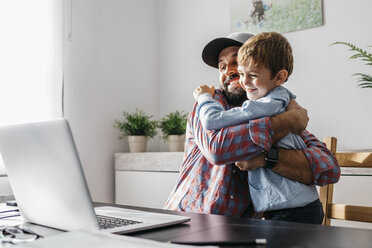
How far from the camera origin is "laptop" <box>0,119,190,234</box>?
664mm

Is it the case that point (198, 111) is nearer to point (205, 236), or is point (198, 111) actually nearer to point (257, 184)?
point (257, 184)

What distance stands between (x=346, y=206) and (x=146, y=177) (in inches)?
62.5

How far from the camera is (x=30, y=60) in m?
2.43

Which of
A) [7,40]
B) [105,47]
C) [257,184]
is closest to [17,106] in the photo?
[7,40]

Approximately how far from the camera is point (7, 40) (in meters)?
2.32

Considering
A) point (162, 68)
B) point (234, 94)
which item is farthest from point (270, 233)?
point (162, 68)

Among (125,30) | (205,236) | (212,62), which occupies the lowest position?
(205,236)

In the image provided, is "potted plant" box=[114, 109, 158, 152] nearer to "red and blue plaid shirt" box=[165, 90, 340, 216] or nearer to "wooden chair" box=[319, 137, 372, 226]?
"red and blue plaid shirt" box=[165, 90, 340, 216]

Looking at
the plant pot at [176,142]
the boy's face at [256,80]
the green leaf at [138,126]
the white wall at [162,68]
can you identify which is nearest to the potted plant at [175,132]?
the plant pot at [176,142]

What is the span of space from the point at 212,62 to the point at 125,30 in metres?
1.72

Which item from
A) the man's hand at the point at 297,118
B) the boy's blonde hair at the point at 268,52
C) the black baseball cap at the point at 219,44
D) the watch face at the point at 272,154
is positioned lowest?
the watch face at the point at 272,154

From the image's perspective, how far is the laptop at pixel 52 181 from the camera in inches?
26.1

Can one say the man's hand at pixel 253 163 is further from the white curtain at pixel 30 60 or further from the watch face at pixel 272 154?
the white curtain at pixel 30 60

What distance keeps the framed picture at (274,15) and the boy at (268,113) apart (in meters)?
1.45
